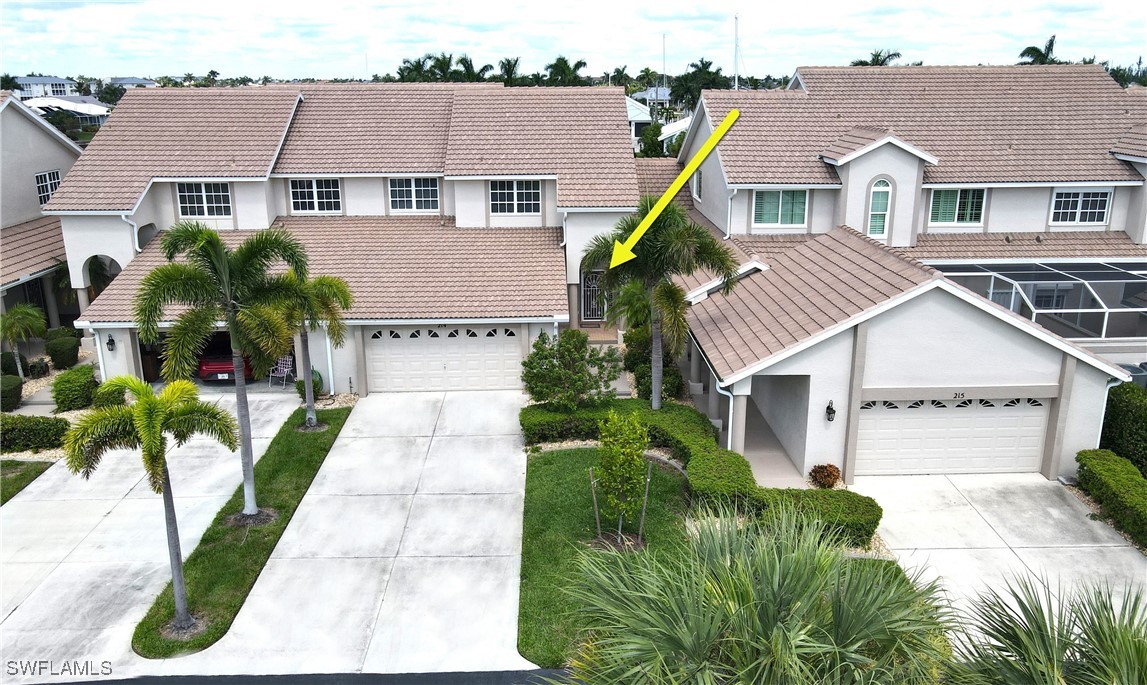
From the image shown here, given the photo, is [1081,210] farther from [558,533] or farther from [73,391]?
[73,391]

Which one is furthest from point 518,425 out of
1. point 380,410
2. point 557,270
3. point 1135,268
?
point 1135,268

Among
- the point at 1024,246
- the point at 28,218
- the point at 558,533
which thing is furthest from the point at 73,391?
the point at 1024,246

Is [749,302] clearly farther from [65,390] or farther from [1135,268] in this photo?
[65,390]

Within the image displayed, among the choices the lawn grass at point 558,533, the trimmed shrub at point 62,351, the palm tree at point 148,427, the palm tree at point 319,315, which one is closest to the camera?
the palm tree at point 148,427

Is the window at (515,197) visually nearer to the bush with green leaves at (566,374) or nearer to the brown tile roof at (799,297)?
the brown tile roof at (799,297)

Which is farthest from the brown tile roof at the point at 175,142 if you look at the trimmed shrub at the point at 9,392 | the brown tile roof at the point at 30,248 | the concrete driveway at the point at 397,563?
the concrete driveway at the point at 397,563

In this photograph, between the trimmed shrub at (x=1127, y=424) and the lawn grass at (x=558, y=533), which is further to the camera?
the trimmed shrub at (x=1127, y=424)

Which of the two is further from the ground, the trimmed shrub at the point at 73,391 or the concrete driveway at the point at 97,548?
the trimmed shrub at the point at 73,391

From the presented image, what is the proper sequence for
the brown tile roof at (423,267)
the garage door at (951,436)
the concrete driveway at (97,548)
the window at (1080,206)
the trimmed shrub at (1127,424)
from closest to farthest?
the concrete driveway at (97,548) → the trimmed shrub at (1127,424) → the garage door at (951,436) → the brown tile roof at (423,267) → the window at (1080,206)
